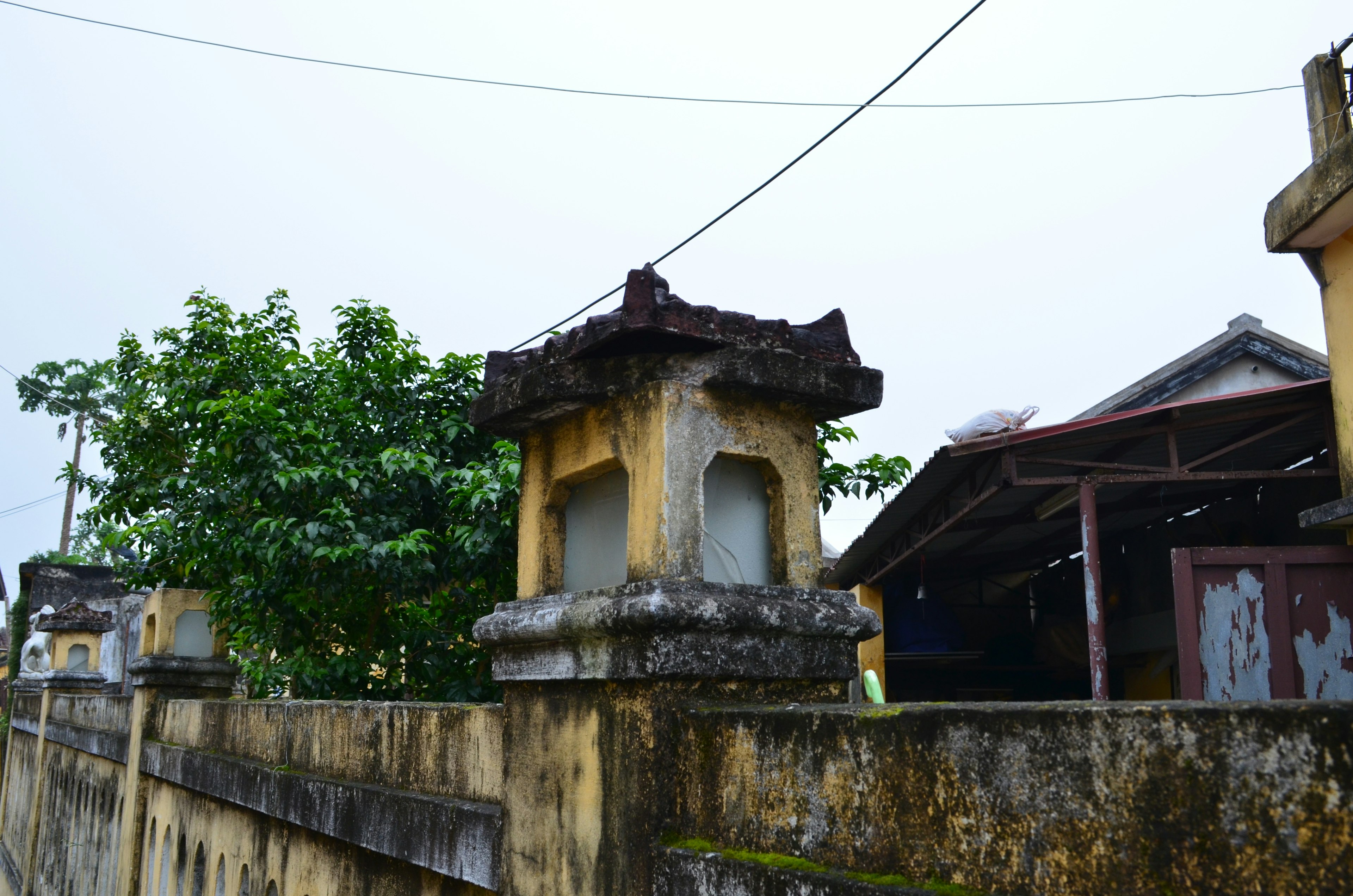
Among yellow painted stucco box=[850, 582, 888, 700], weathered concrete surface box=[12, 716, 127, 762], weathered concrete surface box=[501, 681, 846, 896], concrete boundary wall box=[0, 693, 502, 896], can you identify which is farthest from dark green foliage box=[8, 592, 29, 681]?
weathered concrete surface box=[501, 681, 846, 896]

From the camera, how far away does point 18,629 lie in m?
22.5

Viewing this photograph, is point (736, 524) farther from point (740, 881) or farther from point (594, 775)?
point (740, 881)

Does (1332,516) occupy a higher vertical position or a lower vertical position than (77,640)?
higher

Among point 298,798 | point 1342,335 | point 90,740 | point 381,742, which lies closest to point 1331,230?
point 1342,335

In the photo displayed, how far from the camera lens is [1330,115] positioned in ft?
18.4

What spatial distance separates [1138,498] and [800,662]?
7.62 m

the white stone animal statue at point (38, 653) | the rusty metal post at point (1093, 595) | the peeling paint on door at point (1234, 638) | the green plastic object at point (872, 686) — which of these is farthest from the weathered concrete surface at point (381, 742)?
the white stone animal statue at point (38, 653)

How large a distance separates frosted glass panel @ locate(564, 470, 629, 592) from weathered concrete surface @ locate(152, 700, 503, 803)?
49 centimetres

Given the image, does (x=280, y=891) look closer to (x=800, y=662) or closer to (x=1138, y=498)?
(x=800, y=662)

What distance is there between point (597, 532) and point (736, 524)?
449 mm

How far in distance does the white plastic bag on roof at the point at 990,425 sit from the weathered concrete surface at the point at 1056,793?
5.09m

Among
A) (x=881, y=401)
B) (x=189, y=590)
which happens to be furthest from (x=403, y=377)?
(x=881, y=401)

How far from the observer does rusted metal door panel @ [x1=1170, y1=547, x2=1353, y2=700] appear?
17.2ft

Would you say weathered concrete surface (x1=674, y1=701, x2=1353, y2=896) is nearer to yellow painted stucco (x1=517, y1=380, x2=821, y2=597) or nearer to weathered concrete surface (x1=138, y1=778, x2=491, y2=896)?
yellow painted stucco (x1=517, y1=380, x2=821, y2=597)
